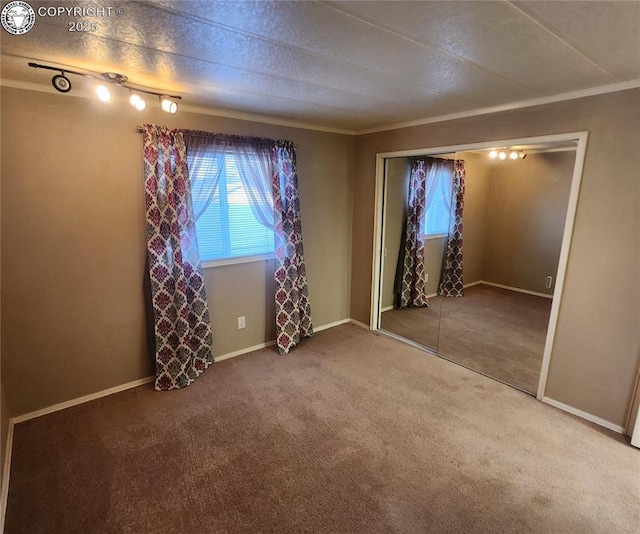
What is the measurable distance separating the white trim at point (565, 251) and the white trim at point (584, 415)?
0.07 metres

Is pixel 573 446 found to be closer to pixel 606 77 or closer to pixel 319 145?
pixel 606 77

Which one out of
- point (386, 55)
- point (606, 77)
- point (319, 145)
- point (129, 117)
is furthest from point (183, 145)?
point (606, 77)

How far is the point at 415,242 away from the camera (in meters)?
3.85

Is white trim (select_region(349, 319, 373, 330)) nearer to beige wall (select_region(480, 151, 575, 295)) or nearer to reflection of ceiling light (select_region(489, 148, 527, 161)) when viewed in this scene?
beige wall (select_region(480, 151, 575, 295))

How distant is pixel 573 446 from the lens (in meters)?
2.12

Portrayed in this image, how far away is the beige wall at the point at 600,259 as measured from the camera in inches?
80.7

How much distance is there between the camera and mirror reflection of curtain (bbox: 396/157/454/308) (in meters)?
3.45

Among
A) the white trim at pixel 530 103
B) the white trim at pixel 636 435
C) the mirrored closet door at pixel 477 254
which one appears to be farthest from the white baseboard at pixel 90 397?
the white trim at pixel 636 435

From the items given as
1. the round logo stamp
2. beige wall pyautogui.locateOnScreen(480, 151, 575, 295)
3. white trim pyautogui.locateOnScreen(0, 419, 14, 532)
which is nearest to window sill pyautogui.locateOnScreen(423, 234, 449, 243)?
beige wall pyautogui.locateOnScreen(480, 151, 575, 295)

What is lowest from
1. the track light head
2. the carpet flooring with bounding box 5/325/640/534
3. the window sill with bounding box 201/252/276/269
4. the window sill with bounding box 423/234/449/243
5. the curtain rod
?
the carpet flooring with bounding box 5/325/640/534

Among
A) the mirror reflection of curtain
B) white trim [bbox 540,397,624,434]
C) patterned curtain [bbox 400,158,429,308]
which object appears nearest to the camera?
white trim [bbox 540,397,624,434]

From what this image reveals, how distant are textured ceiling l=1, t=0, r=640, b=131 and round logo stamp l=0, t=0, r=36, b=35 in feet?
0.12

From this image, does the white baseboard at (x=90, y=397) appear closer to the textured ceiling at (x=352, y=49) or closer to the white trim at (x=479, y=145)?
the textured ceiling at (x=352, y=49)

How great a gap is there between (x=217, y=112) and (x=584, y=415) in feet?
12.0
